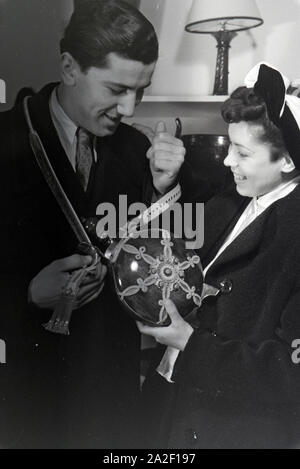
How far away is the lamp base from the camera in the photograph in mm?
1353

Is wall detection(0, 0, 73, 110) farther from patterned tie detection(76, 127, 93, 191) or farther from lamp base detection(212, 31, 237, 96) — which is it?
lamp base detection(212, 31, 237, 96)

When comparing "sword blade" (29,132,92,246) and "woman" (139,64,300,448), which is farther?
"sword blade" (29,132,92,246)

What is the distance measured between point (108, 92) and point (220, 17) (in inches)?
13.3

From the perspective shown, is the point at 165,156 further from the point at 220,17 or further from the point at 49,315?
the point at 49,315

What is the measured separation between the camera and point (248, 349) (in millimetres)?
1265

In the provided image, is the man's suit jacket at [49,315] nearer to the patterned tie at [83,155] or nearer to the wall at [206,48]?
the patterned tie at [83,155]

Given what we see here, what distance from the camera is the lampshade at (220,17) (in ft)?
4.36

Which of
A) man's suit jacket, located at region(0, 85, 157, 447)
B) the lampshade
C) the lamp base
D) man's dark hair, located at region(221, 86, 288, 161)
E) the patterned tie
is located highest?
the lampshade

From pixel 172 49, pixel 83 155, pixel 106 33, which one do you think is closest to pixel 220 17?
pixel 172 49

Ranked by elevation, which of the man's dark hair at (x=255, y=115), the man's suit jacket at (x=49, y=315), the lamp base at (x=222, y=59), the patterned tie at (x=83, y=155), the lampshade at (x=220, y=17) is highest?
the lampshade at (x=220, y=17)

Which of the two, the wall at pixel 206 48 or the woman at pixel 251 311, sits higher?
the wall at pixel 206 48

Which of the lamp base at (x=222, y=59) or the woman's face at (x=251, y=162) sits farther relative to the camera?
the lamp base at (x=222, y=59)

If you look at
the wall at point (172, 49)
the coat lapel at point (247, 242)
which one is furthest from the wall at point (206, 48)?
the coat lapel at point (247, 242)

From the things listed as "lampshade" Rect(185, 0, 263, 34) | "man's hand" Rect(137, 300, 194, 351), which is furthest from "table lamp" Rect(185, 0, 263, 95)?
"man's hand" Rect(137, 300, 194, 351)
